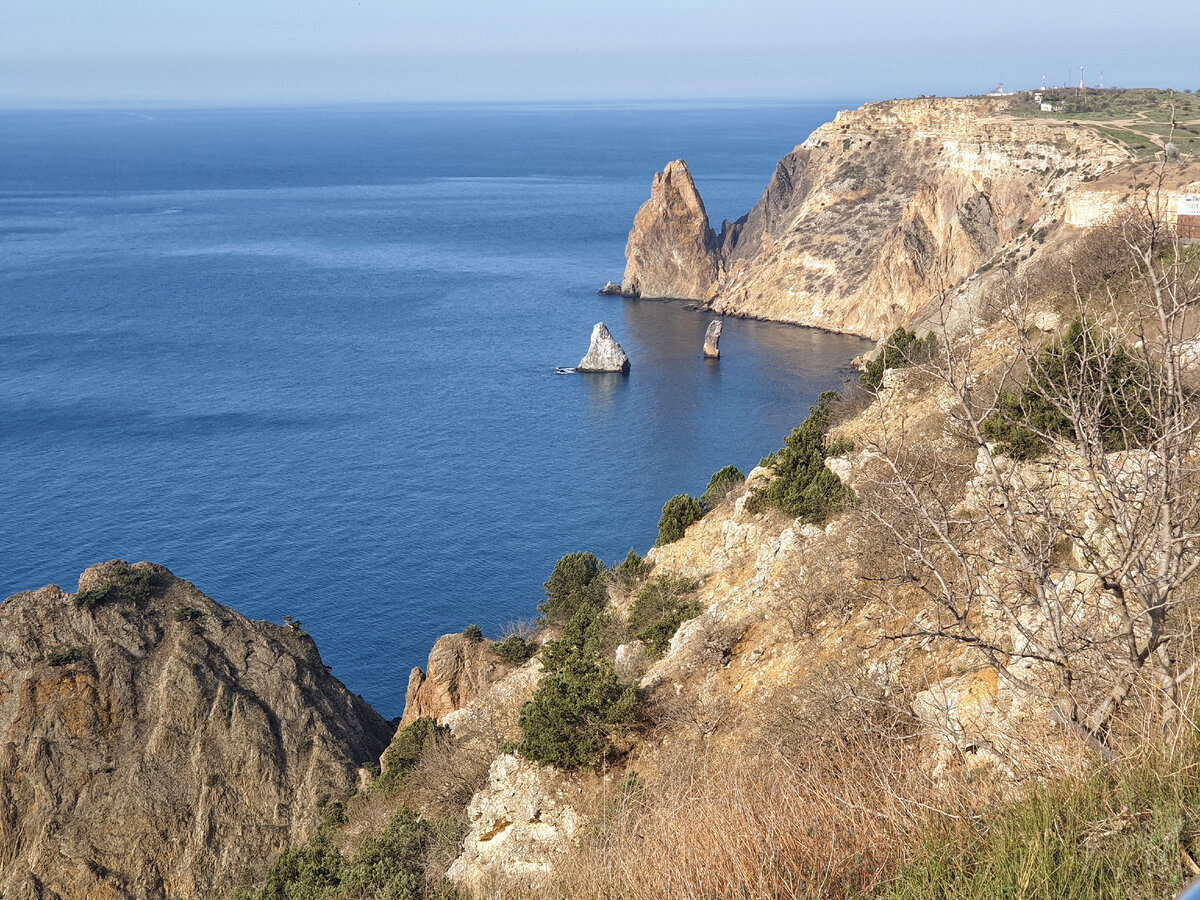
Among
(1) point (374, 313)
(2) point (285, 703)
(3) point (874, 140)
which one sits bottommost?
(2) point (285, 703)

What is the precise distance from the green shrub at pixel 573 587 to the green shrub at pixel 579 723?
441 inches

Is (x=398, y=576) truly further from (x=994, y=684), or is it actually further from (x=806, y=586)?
(x=994, y=684)

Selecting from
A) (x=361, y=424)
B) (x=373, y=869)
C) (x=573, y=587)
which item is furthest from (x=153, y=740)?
(x=361, y=424)

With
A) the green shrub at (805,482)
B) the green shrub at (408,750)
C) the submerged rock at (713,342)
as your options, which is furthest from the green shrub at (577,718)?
the submerged rock at (713,342)

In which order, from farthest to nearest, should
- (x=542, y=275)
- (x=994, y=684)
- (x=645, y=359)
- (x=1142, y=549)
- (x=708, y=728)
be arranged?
(x=542, y=275)
(x=645, y=359)
(x=708, y=728)
(x=994, y=684)
(x=1142, y=549)

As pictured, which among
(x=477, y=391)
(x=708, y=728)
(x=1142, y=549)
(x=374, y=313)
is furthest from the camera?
(x=374, y=313)

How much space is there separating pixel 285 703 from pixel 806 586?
72.5ft

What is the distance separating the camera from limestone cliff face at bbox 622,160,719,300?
126 meters

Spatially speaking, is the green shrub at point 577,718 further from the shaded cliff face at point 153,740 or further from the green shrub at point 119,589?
the green shrub at point 119,589

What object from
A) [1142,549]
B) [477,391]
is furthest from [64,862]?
[477,391]

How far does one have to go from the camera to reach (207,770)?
106ft

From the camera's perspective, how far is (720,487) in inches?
1304

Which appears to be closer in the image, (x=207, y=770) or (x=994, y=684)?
(x=994, y=684)

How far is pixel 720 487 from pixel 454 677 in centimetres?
1024
